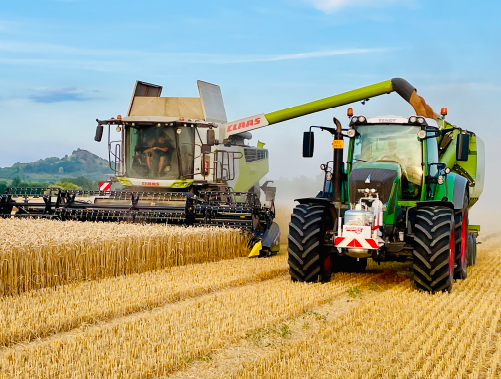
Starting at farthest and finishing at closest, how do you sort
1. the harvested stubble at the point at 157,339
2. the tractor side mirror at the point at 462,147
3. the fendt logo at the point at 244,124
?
the fendt logo at the point at 244,124 → the tractor side mirror at the point at 462,147 → the harvested stubble at the point at 157,339

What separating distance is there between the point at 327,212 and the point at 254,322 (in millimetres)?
2690

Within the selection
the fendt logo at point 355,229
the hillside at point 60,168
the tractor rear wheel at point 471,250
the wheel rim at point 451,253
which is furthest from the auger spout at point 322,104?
the hillside at point 60,168

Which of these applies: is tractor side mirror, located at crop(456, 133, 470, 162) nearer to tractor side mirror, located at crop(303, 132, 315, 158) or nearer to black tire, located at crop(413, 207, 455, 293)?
black tire, located at crop(413, 207, 455, 293)

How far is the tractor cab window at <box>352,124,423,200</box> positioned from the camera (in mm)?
8500

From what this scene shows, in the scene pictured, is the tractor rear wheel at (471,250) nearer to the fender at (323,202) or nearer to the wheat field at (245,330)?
the wheat field at (245,330)

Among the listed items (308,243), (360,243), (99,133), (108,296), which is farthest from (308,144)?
(99,133)

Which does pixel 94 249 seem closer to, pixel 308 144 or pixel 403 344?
pixel 308 144

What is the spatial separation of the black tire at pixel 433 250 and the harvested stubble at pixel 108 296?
2.22m

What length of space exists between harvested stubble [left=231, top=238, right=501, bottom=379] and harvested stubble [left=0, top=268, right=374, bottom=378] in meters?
0.58

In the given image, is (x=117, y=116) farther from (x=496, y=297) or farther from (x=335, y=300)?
(x=496, y=297)

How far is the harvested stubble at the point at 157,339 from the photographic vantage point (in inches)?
173

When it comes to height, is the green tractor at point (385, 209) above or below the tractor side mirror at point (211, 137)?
below

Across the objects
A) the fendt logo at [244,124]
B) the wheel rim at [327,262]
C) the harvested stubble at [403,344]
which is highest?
the fendt logo at [244,124]

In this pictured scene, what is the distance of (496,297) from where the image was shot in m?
7.62
